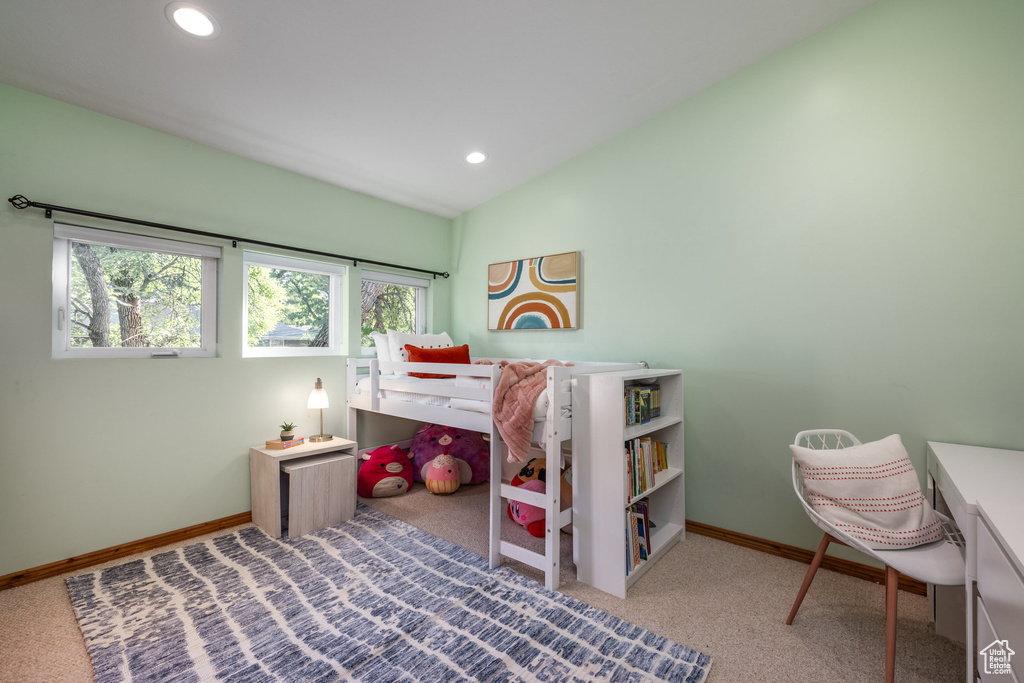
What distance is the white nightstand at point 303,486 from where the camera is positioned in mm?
2428

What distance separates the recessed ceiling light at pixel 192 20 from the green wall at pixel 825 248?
2.14 m

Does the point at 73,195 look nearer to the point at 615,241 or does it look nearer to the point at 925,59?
the point at 615,241

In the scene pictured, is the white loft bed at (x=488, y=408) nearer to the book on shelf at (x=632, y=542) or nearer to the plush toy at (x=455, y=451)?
the book on shelf at (x=632, y=542)

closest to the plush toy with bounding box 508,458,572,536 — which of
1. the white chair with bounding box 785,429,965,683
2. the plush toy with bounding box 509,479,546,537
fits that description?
the plush toy with bounding box 509,479,546,537

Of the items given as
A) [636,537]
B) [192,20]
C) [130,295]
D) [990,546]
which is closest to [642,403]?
[636,537]

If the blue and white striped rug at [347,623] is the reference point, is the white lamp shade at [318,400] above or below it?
above

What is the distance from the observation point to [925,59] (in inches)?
75.7

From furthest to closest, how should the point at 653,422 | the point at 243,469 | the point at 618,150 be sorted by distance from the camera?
1. the point at 618,150
2. the point at 243,469
3. the point at 653,422

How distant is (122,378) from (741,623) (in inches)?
122

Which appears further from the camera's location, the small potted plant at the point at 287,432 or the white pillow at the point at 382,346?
the white pillow at the point at 382,346

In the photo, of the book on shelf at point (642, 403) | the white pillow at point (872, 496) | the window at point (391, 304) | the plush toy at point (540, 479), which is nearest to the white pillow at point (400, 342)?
the window at point (391, 304)

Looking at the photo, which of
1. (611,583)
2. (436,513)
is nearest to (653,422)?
(611,583)

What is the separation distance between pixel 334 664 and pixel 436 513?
1.31m

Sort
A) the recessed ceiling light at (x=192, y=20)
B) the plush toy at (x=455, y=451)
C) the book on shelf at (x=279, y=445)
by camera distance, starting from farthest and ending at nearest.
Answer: the plush toy at (x=455, y=451) < the book on shelf at (x=279, y=445) < the recessed ceiling light at (x=192, y=20)
